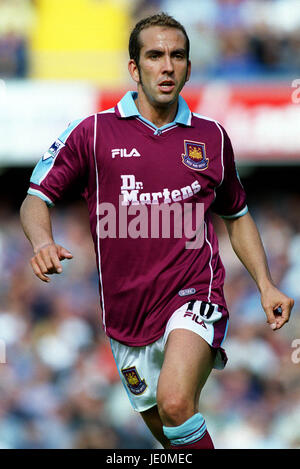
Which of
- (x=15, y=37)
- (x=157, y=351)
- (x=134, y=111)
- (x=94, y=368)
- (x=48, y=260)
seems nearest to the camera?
(x=48, y=260)

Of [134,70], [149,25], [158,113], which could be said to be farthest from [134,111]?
[149,25]

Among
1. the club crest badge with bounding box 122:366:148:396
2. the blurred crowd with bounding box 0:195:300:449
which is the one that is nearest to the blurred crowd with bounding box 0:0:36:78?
the blurred crowd with bounding box 0:195:300:449

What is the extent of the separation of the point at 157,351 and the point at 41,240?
3.04 ft

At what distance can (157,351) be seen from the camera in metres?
4.50

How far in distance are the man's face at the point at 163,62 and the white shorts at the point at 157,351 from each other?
1.15 metres

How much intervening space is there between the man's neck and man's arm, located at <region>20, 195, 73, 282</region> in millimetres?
772

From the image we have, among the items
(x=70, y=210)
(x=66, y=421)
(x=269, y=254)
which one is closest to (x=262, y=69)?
(x=269, y=254)

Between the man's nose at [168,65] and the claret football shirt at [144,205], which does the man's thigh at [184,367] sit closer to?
the claret football shirt at [144,205]

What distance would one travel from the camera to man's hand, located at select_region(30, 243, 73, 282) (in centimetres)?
385

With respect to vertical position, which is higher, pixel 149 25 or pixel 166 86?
pixel 149 25

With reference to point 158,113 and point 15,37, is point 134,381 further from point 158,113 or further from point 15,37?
point 15,37

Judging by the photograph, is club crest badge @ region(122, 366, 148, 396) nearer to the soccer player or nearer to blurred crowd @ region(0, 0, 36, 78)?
the soccer player

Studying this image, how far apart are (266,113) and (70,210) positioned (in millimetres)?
3294

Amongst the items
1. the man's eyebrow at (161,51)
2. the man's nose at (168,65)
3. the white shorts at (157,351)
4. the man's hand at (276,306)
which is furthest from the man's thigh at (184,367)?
the man's eyebrow at (161,51)
